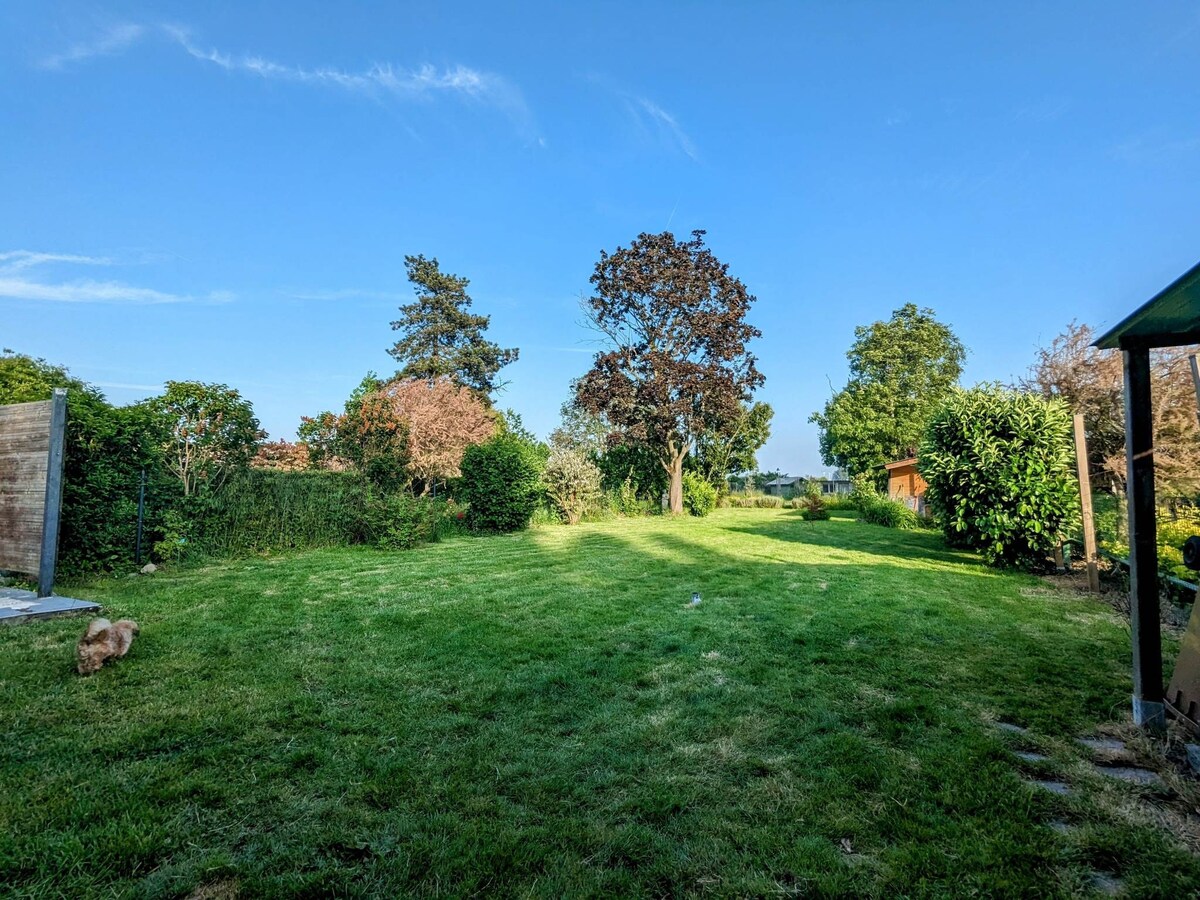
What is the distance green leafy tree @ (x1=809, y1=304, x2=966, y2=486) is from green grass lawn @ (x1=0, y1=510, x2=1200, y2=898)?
26461mm

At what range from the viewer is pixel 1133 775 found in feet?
7.66

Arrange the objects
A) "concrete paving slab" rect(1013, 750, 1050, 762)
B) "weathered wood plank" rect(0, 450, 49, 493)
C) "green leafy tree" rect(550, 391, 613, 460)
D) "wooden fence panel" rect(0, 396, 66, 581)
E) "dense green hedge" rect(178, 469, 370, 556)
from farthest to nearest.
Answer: "green leafy tree" rect(550, 391, 613, 460)
"dense green hedge" rect(178, 469, 370, 556)
"weathered wood plank" rect(0, 450, 49, 493)
"wooden fence panel" rect(0, 396, 66, 581)
"concrete paving slab" rect(1013, 750, 1050, 762)

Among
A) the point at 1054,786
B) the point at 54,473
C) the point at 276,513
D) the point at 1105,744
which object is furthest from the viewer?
the point at 276,513

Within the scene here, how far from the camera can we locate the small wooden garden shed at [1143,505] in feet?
9.07

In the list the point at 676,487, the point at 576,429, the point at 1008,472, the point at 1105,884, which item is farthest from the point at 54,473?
the point at 576,429

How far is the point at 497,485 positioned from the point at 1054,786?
1245cm

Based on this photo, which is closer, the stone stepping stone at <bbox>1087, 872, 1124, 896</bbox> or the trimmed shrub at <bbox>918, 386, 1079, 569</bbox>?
the stone stepping stone at <bbox>1087, 872, 1124, 896</bbox>

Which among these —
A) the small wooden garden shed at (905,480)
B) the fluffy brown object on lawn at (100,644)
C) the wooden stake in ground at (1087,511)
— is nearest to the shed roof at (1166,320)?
the wooden stake in ground at (1087,511)

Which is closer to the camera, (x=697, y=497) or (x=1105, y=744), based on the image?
(x=1105, y=744)

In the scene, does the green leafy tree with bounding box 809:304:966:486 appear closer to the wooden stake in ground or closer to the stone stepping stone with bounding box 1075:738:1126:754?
the wooden stake in ground

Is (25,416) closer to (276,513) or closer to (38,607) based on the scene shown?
(38,607)

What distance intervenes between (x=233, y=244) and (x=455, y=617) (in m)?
11.8

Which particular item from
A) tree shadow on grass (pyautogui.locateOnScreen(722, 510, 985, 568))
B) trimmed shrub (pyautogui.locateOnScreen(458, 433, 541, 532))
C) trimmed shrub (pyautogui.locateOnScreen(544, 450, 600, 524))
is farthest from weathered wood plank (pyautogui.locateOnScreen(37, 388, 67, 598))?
tree shadow on grass (pyautogui.locateOnScreen(722, 510, 985, 568))

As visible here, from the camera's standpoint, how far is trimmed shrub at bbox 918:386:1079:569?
7.67 meters
